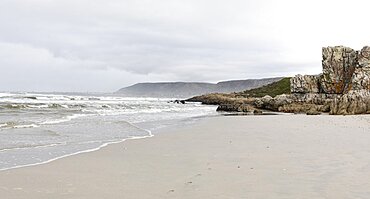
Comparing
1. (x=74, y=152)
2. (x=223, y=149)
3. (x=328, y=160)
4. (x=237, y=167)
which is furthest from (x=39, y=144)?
(x=328, y=160)

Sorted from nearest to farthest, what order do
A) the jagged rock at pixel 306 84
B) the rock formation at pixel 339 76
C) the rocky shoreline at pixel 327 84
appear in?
the rocky shoreline at pixel 327 84
the rock formation at pixel 339 76
the jagged rock at pixel 306 84

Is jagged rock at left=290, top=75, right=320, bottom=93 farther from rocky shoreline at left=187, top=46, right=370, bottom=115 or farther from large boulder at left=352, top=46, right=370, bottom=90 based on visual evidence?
large boulder at left=352, top=46, right=370, bottom=90

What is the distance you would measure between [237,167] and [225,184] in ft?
5.29

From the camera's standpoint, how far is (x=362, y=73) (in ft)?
139

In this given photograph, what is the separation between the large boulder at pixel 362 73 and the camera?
41.5 meters

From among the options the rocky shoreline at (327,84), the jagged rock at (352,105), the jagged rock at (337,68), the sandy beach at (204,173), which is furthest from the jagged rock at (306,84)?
the sandy beach at (204,173)

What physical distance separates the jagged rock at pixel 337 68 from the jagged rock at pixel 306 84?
80 centimetres

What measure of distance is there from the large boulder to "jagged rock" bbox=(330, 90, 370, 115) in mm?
8547

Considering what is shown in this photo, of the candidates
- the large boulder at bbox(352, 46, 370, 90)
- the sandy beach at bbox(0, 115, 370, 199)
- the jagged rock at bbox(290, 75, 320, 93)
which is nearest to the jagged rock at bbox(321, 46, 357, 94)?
the jagged rock at bbox(290, 75, 320, 93)

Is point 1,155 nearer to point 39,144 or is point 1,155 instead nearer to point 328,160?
point 39,144

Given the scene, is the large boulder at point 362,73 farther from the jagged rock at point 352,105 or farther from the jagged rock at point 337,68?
the jagged rock at point 352,105

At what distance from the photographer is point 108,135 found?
15141mm

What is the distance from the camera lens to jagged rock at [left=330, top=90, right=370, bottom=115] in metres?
31.5

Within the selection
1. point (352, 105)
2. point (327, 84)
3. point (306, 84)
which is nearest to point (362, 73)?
point (327, 84)
